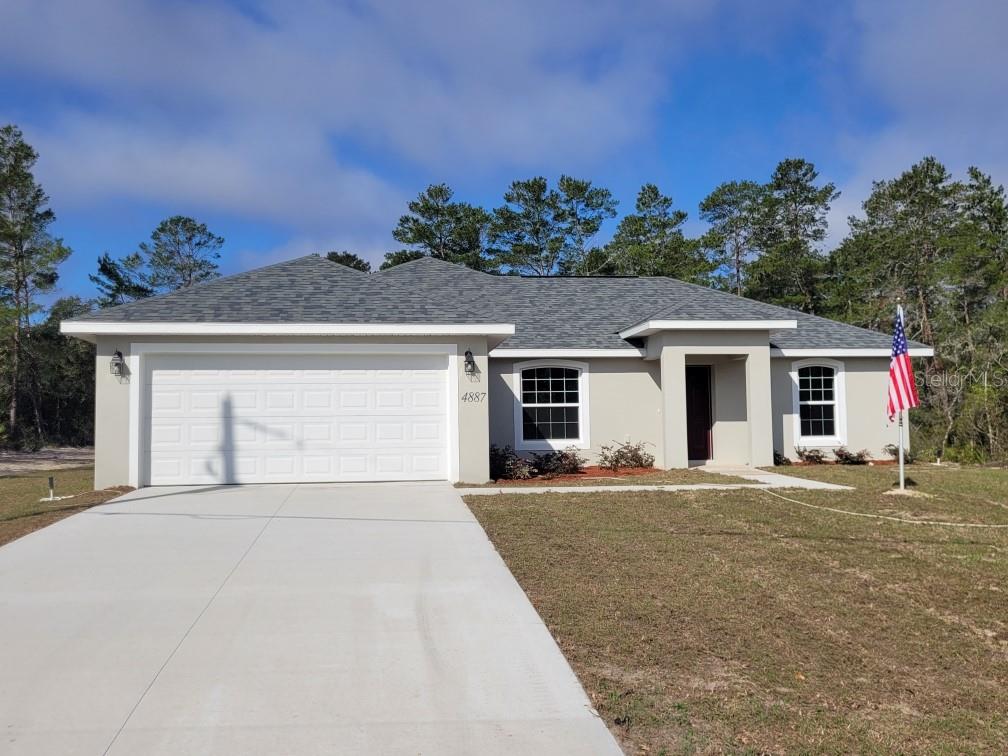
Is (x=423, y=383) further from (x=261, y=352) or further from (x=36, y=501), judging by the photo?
(x=36, y=501)

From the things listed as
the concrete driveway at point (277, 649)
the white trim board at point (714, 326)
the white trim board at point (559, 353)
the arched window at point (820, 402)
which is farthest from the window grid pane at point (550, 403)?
the concrete driveway at point (277, 649)

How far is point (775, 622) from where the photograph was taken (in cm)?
529

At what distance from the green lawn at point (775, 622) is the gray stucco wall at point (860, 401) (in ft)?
23.1

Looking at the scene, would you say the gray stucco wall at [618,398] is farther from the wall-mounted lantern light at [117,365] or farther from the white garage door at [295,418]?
the wall-mounted lantern light at [117,365]

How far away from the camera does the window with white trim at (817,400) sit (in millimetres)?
17094

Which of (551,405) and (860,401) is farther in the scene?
(860,401)

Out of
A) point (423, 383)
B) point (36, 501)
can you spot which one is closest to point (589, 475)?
point (423, 383)

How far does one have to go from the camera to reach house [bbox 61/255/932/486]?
493 inches

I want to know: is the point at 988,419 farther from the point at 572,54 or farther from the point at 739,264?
the point at 739,264

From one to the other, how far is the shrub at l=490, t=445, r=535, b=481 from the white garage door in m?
1.48

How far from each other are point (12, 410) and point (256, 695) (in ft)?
111

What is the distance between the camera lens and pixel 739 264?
40.6 metres

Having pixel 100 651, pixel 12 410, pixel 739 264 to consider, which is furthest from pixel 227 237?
pixel 100 651

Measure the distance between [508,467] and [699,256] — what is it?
2686cm
